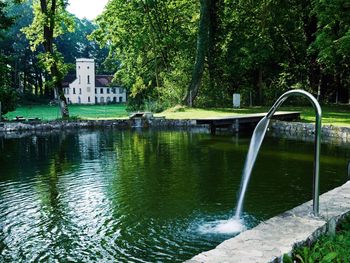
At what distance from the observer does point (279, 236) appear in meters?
4.84

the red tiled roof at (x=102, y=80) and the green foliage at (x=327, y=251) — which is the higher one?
the red tiled roof at (x=102, y=80)

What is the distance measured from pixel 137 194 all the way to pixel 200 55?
21.5m

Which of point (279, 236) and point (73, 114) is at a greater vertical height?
point (73, 114)

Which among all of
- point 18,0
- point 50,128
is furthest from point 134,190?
point 18,0

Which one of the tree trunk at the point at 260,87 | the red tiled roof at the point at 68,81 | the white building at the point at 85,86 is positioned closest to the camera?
the tree trunk at the point at 260,87

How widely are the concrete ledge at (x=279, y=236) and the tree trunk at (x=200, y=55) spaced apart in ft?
78.4

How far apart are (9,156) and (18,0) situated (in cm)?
1531

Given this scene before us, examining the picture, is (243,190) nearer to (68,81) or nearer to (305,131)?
(305,131)

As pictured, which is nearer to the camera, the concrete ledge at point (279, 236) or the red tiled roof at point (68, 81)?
the concrete ledge at point (279, 236)

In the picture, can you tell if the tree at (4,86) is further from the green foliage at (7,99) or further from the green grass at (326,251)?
the green grass at (326,251)

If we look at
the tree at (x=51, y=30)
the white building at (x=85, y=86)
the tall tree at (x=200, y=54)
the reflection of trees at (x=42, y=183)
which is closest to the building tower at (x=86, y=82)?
the white building at (x=85, y=86)

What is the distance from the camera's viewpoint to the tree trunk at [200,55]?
2969 cm

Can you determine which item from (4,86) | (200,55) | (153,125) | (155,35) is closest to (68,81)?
(155,35)

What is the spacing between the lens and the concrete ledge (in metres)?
4.28
